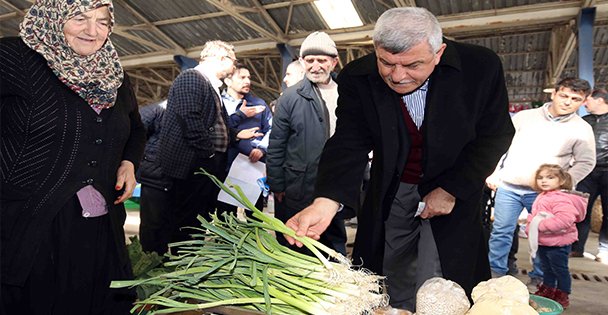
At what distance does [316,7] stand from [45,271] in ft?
27.8

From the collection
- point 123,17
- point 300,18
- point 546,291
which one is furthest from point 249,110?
point 123,17

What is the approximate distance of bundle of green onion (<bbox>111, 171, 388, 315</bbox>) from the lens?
101 centimetres

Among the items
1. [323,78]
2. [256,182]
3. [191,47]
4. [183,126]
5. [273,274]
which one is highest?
[191,47]

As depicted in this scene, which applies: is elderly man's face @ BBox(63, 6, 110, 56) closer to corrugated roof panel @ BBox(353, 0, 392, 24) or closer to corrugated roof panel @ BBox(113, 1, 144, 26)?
corrugated roof panel @ BBox(353, 0, 392, 24)

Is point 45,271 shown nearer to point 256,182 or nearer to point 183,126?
point 183,126

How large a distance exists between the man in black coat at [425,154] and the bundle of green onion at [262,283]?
363 millimetres

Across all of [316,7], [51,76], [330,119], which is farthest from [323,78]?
[316,7]

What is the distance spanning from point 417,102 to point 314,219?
2.05 feet

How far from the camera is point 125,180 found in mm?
1735

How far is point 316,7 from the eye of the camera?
30.0ft

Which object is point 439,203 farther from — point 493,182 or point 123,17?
point 123,17

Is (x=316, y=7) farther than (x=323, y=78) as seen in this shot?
Yes

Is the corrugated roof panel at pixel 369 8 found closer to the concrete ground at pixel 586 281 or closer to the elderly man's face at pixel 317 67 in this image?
the concrete ground at pixel 586 281

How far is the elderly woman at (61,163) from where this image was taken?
1445 millimetres
